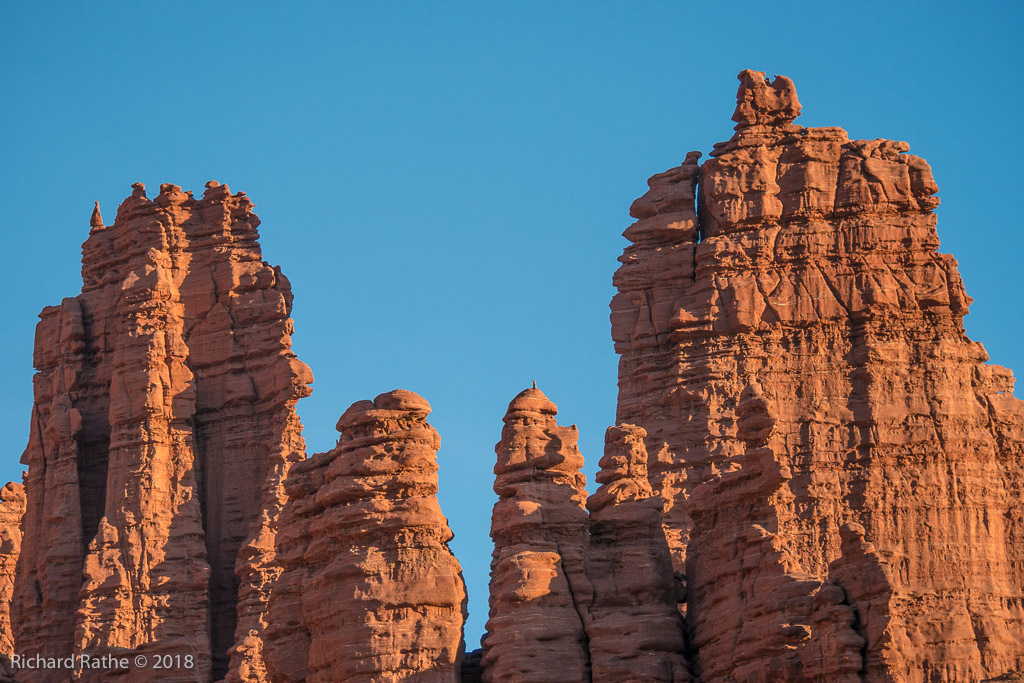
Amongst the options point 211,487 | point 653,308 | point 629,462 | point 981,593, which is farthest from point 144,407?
point 981,593

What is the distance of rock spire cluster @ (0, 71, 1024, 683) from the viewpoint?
6625cm

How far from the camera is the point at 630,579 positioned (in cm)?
6875

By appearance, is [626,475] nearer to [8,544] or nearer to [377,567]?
[377,567]

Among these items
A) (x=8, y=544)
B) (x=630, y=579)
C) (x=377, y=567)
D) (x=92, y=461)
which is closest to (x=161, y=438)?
(x=92, y=461)

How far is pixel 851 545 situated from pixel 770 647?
121 inches

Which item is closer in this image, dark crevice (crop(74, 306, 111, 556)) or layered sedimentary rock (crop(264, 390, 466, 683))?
layered sedimentary rock (crop(264, 390, 466, 683))

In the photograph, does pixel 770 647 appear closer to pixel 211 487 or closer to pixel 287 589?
pixel 287 589

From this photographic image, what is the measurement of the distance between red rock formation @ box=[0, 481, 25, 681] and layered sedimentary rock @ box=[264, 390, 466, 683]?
109ft

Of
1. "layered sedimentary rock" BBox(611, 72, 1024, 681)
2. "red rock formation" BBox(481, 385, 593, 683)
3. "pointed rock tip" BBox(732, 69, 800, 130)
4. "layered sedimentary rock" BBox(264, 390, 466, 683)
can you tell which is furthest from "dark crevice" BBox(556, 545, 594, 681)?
"pointed rock tip" BBox(732, 69, 800, 130)

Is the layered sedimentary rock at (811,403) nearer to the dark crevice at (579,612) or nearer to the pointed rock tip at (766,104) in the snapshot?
the pointed rock tip at (766,104)

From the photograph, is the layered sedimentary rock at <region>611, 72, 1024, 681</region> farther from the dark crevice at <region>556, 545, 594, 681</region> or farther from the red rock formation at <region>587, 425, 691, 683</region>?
the dark crevice at <region>556, 545, 594, 681</region>

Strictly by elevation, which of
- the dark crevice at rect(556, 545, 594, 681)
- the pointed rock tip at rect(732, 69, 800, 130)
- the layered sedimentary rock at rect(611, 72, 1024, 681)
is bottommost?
the dark crevice at rect(556, 545, 594, 681)

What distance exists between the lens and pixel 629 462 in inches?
2837

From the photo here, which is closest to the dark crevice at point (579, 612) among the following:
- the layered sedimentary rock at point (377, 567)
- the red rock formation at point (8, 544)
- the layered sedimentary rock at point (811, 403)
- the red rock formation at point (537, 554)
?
the red rock formation at point (537, 554)
